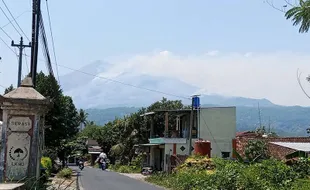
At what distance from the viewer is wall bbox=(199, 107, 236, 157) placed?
40.7m

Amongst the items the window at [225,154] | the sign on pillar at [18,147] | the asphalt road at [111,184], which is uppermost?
the sign on pillar at [18,147]

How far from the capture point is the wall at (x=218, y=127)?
4069 centimetres

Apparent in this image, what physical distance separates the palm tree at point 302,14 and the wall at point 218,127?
1272 inches

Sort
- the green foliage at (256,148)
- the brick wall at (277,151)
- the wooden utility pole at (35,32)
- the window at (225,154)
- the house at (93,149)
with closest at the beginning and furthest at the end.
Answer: the wooden utility pole at (35,32) → the brick wall at (277,151) → the green foliage at (256,148) → the window at (225,154) → the house at (93,149)

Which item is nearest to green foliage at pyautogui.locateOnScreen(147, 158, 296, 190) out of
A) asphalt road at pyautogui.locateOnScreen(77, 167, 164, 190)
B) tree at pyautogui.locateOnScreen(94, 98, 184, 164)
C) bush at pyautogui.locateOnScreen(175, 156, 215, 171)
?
bush at pyautogui.locateOnScreen(175, 156, 215, 171)

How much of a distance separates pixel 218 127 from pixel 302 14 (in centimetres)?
3312

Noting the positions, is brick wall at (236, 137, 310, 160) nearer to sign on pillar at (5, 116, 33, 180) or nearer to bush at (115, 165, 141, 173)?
bush at (115, 165, 141, 173)

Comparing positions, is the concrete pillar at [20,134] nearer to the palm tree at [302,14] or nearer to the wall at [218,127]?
the palm tree at [302,14]

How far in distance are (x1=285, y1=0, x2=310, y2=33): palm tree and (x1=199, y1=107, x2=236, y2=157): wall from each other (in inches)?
1272

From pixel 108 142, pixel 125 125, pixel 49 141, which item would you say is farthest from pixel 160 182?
pixel 108 142

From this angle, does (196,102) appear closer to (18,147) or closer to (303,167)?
(303,167)

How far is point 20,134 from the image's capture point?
10.8m

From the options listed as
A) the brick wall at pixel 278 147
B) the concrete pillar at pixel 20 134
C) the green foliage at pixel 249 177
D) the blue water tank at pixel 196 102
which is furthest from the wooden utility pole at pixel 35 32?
the blue water tank at pixel 196 102

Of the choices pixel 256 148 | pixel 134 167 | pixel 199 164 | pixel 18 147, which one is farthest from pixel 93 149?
pixel 18 147
